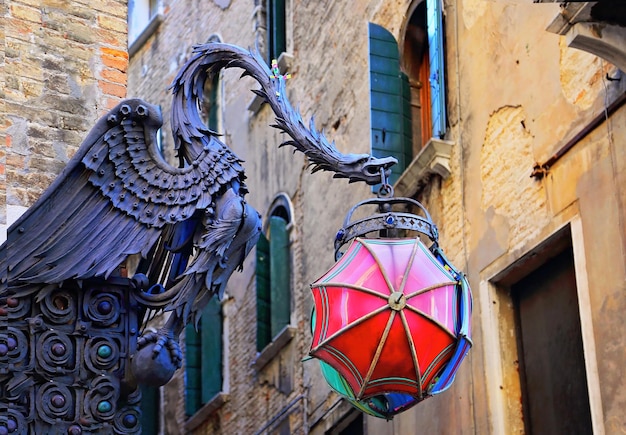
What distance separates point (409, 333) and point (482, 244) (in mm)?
5187

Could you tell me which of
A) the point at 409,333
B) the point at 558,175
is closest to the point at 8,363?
the point at 409,333

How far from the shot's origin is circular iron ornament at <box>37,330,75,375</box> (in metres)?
4.91

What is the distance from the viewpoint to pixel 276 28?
15281 millimetres

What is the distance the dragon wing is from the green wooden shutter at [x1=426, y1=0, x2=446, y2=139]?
5.70 metres

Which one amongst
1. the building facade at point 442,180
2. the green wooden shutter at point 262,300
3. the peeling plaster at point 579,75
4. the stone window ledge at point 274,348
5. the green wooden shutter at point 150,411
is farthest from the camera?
the green wooden shutter at point 150,411

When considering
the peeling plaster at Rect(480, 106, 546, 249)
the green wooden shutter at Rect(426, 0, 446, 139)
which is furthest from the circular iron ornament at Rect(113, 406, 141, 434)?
the green wooden shutter at Rect(426, 0, 446, 139)

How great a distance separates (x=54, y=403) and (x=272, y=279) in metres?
9.47

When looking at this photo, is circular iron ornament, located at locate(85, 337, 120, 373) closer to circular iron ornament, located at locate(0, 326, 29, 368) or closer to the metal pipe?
circular iron ornament, located at locate(0, 326, 29, 368)

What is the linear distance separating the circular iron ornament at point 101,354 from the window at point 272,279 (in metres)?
9.08

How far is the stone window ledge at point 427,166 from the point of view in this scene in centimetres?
1072

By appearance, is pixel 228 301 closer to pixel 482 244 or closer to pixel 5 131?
pixel 482 244

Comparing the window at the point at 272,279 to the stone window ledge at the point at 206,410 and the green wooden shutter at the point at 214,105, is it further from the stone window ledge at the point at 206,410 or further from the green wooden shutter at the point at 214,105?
the green wooden shutter at the point at 214,105

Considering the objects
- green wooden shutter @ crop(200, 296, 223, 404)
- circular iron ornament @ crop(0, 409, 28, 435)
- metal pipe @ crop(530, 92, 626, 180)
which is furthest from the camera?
green wooden shutter @ crop(200, 296, 223, 404)

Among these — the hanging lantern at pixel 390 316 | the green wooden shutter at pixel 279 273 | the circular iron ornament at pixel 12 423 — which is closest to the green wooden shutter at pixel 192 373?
the green wooden shutter at pixel 279 273
